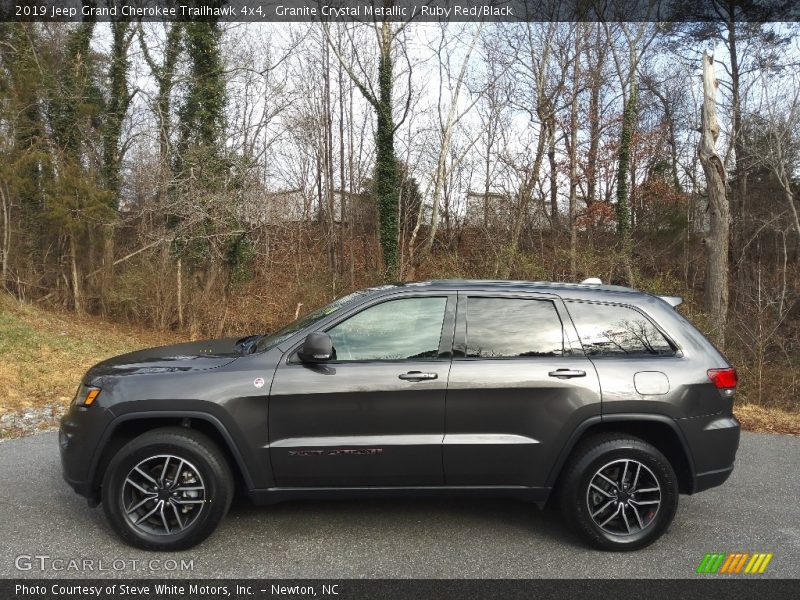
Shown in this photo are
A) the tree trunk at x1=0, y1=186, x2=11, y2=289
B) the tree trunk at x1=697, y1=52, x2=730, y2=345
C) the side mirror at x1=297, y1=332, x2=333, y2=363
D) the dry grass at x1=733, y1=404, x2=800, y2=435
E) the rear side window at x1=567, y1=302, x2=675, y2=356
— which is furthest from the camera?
the tree trunk at x1=0, y1=186, x2=11, y2=289

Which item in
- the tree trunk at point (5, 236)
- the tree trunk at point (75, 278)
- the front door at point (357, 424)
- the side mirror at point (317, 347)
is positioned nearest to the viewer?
the side mirror at point (317, 347)

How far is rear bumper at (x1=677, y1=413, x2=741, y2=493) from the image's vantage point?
11.4ft

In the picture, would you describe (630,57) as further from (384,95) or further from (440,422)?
(440,422)

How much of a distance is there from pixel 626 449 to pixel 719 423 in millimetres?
661

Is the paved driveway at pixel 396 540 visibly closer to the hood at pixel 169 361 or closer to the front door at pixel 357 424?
the front door at pixel 357 424

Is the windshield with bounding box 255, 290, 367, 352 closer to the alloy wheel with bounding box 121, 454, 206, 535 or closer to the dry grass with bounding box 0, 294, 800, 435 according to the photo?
the alloy wheel with bounding box 121, 454, 206, 535

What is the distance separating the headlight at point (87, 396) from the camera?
3457mm

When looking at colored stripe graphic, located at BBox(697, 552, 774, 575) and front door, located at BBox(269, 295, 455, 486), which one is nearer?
colored stripe graphic, located at BBox(697, 552, 774, 575)

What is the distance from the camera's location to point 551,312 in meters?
3.69

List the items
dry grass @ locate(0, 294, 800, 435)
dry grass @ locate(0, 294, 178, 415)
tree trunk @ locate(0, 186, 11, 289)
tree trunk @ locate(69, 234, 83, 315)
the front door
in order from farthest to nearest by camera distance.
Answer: tree trunk @ locate(69, 234, 83, 315) < tree trunk @ locate(0, 186, 11, 289) < dry grass @ locate(0, 294, 178, 415) < dry grass @ locate(0, 294, 800, 435) < the front door

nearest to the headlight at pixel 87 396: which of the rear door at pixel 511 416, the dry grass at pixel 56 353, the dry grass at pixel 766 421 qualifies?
the rear door at pixel 511 416

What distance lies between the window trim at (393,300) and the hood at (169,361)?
44cm

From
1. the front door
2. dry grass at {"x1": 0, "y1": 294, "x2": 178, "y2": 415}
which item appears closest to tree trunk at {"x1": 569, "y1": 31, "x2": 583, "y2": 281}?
dry grass at {"x1": 0, "y1": 294, "x2": 178, "y2": 415}
